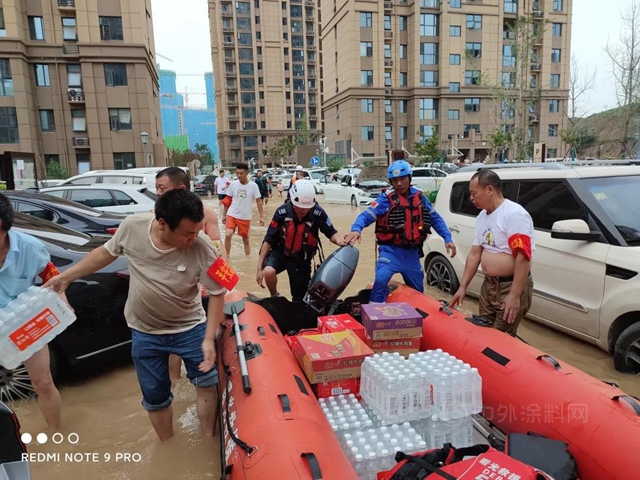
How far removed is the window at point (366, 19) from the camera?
47969 millimetres

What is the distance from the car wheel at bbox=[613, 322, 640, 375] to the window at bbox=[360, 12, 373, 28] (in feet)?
167

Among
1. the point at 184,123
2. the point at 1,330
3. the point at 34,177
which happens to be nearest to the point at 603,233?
the point at 1,330

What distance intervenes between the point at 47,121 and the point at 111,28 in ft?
28.0

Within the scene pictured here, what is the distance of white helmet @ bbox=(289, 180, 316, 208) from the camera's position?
14.0 ft

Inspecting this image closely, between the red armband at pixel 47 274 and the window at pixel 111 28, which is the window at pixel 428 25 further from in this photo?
the red armband at pixel 47 274

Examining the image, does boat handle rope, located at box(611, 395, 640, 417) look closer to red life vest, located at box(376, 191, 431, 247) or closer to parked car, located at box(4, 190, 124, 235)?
red life vest, located at box(376, 191, 431, 247)

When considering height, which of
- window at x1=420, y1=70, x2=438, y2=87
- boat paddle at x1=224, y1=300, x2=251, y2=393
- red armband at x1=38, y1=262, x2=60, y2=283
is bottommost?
boat paddle at x1=224, y1=300, x2=251, y2=393

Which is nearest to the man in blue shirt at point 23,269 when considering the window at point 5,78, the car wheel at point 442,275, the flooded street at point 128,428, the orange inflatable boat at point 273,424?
the flooded street at point 128,428

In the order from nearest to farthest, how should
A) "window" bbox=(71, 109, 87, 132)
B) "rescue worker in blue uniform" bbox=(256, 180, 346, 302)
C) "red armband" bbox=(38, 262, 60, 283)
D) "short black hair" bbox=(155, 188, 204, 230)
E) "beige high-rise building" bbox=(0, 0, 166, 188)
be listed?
"short black hair" bbox=(155, 188, 204, 230), "red armband" bbox=(38, 262, 60, 283), "rescue worker in blue uniform" bbox=(256, 180, 346, 302), "beige high-rise building" bbox=(0, 0, 166, 188), "window" bbox=(71, 109, 87, 132)

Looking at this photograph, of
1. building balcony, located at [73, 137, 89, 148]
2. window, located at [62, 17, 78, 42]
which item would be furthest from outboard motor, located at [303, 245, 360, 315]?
window, located at [62, 17, 78, 42]

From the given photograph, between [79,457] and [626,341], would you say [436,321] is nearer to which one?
[626,341]

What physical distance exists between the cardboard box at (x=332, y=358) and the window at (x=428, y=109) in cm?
5016

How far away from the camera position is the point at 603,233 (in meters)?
3.84

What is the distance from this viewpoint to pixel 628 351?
357cm
